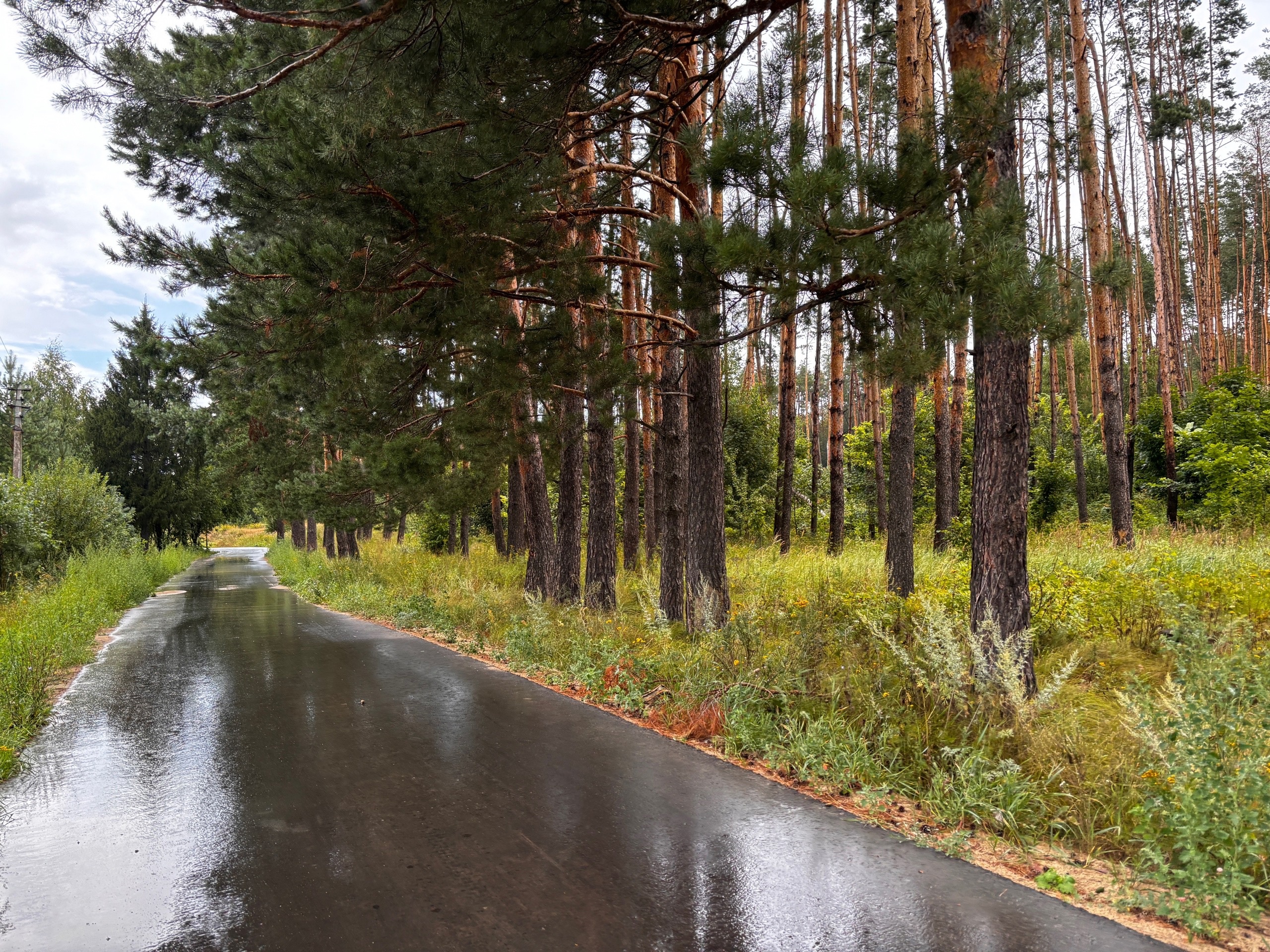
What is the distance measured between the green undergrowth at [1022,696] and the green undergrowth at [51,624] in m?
4.81

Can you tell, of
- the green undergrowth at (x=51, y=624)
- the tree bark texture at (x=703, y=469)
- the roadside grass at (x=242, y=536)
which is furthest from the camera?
the roadside grass at (x=242, y=536)

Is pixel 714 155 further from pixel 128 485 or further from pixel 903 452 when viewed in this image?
pixel 128 485

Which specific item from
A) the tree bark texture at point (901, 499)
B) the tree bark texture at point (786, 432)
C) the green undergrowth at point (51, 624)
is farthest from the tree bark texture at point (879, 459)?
the green undergrowth at point (51, 624)

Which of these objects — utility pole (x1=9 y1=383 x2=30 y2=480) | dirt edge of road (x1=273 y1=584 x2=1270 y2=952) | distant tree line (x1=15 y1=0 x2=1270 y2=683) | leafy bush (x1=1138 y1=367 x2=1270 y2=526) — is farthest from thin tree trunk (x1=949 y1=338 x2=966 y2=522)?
utility pole (x1=9 y1=383 x2=30 y2=480)

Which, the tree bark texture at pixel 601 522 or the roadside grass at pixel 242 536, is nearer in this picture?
the tree bark texture at pixel 601 522

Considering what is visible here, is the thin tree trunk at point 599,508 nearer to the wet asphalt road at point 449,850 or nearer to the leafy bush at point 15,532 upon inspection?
the wet asphalt road at point 449,850

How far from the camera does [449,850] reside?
12.8ft

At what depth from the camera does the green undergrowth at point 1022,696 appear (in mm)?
3402

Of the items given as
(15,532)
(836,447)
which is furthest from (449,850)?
(15,532)

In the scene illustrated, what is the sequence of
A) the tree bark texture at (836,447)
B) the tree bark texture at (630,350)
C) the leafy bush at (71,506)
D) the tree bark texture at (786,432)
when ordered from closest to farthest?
1. the tree bark texture at (630,350)
2. the tree bark texture at (836,447)
3. the tree bark texture at (786,432)
4. the leafy bush at (71,506)

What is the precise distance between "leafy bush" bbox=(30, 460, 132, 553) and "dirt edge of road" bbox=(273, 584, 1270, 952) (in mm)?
20211

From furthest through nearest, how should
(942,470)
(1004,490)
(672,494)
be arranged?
(942,470)
(672,494)
(1004,490)

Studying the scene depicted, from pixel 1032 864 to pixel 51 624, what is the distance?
12.1m

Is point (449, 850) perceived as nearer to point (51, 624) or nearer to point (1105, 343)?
point (51, 624)
